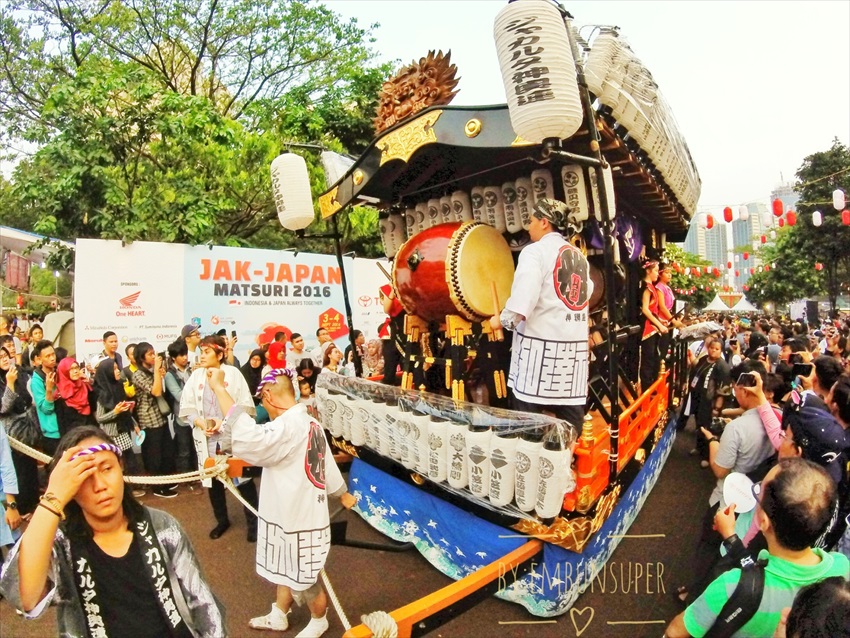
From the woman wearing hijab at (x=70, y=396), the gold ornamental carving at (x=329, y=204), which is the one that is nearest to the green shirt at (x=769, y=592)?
the gold ornamental carving at (x=329, y=204)

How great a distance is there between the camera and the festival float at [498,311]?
9.85 feet

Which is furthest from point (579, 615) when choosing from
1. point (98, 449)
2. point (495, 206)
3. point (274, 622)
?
point (495, 206)

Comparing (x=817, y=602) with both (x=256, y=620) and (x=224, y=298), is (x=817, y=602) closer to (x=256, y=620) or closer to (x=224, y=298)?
(x=256, y=620)

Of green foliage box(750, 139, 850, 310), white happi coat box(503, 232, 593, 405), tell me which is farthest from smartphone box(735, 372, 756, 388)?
green foliage box(750, 139, 850, 310)

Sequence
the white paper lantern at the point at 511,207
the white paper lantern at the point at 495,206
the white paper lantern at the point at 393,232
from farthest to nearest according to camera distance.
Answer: the white paper lantern at the point at 393,232
the white paper lantern at the point at 495,206
the white paper lantern at the point at 511,207

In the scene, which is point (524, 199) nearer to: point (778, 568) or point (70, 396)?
point (778, 568)

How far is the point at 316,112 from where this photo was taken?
42.7ft

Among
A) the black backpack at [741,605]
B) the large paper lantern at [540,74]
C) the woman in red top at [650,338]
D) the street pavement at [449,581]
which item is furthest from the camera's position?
the woman in red top at [650,338]

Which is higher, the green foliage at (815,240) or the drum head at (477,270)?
the green foliage at (815,240)

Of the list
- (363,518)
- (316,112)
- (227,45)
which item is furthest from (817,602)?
(227,45)

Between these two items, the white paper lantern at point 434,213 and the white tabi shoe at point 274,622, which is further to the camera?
the white paper lantern at point 434,213

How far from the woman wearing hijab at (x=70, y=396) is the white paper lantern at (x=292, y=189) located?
2.70 m

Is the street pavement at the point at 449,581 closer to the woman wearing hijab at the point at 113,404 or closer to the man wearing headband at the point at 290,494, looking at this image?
the man wearing headband at the point at 290,494

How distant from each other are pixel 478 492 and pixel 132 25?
1629cm
